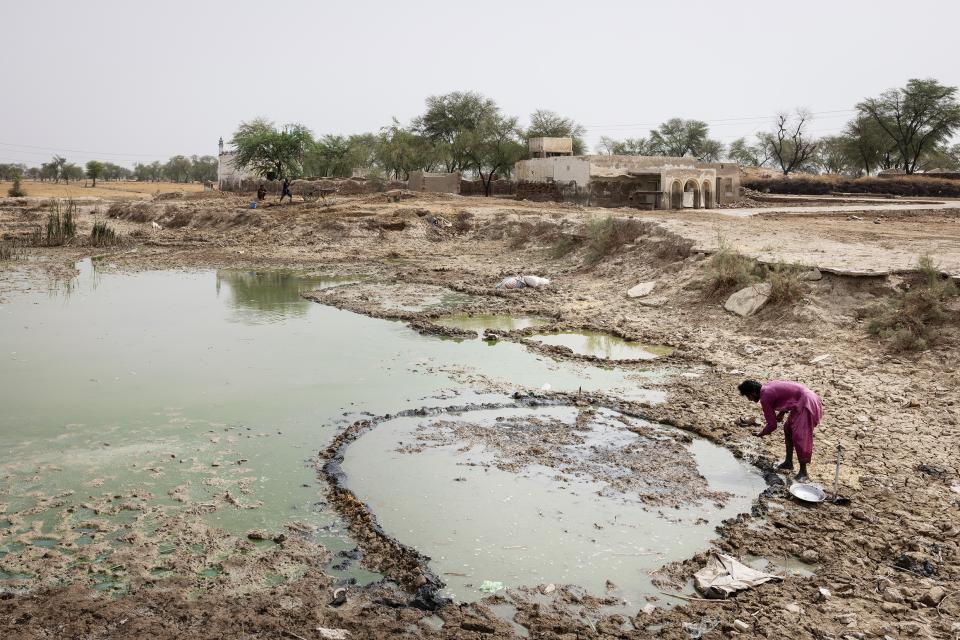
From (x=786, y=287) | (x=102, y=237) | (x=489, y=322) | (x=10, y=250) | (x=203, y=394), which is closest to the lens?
(x=203, y=394)

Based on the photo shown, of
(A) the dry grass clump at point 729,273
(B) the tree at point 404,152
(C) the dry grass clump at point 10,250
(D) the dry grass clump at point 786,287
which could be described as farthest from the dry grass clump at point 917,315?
(B) the tree at point 404,152

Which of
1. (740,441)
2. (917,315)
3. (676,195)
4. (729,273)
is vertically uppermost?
(676,195)

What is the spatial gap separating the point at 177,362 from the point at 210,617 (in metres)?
7.09

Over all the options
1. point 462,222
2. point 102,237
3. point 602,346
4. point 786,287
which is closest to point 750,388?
point 602,346

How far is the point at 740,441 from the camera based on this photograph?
26.9ft

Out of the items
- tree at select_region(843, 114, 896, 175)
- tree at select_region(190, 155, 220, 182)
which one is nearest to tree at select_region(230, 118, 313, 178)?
tree at select_region(843, 114, 896, 175)

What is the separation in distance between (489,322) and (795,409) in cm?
814

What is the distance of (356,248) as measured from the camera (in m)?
25.2

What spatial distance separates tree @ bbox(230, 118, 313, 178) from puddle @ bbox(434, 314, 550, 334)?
80.8 ft

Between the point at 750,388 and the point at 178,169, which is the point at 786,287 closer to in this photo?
the point at 750,388

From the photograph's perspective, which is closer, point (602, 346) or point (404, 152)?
point (602, 346)

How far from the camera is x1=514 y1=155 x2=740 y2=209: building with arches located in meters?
28.1

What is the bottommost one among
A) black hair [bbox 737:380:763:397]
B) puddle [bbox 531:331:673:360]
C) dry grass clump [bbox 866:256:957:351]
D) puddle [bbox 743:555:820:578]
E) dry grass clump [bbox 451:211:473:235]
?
puddle [bbox 743:555:820:578]

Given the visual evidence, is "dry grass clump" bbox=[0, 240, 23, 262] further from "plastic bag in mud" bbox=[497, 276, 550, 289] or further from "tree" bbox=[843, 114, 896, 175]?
"tree" bbox=[843, 114, 896, 175]
